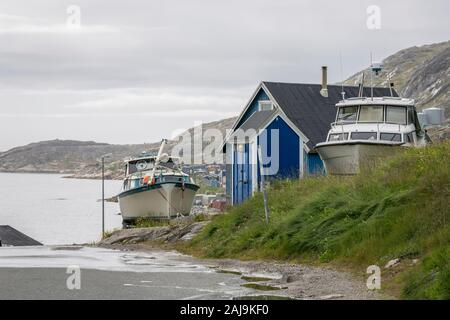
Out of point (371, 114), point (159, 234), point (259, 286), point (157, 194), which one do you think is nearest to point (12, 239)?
point (157, 194)

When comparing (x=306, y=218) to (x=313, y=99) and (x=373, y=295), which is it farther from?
(x=313, y=99)

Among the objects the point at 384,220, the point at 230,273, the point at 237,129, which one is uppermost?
the point at 237,129

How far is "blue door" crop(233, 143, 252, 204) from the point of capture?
123 ft

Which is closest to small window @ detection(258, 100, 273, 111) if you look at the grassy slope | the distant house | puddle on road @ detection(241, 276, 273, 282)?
the distant house

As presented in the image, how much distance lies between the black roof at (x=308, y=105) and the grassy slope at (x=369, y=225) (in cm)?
1430

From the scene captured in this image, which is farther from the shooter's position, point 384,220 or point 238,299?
point 384,220

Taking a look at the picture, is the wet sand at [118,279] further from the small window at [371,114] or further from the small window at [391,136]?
the small window at [371,114]

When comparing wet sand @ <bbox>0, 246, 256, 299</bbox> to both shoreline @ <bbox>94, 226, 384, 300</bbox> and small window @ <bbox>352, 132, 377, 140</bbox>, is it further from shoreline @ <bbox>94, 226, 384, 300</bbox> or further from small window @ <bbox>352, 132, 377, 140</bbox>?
small window @ <bbox>352, 132, 377, 140</bbox>

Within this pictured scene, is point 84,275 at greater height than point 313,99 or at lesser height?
lesser

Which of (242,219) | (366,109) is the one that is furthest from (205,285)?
(366,109)

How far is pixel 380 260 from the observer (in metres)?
15.4
